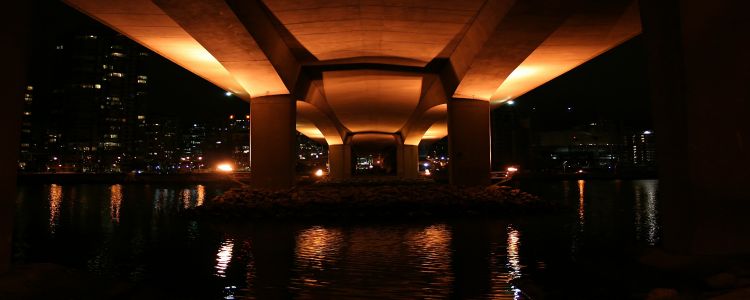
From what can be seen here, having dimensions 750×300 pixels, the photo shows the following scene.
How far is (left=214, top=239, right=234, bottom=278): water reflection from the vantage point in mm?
8484

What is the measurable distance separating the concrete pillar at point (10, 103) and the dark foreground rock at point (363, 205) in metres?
10.7

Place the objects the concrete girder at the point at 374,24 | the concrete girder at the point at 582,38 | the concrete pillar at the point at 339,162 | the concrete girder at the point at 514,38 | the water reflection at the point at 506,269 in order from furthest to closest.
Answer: the concrete pillar at the point at 339,162 → the concrete girder at the point at 374,24 → the concrete girder at the point at 582,38 → the concrete girder at the point at 514,38 → the water reflection at the point at 506,269

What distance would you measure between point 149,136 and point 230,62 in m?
137

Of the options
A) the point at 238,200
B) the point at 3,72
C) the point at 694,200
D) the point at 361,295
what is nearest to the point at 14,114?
the point at 3,72

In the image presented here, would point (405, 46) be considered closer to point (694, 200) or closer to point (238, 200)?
point (238, 200)

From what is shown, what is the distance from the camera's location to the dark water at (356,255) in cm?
729

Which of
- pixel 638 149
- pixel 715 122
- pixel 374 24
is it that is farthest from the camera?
pixel 638 149

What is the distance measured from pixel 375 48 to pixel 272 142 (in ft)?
21.4

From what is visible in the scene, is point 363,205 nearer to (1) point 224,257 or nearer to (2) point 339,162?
(1) point 224,257

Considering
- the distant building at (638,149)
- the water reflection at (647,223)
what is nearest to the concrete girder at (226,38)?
the water reflection at (647,223)

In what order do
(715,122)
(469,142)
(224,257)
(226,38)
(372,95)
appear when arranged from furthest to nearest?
(372,95), (469,142), (226,38), (224,257), (715,122)

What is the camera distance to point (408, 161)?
61000mm

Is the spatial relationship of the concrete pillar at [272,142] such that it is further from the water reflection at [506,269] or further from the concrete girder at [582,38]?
the water reflection at [506,269]

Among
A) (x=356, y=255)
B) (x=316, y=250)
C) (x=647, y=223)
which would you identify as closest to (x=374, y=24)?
(x=316, y=250)
